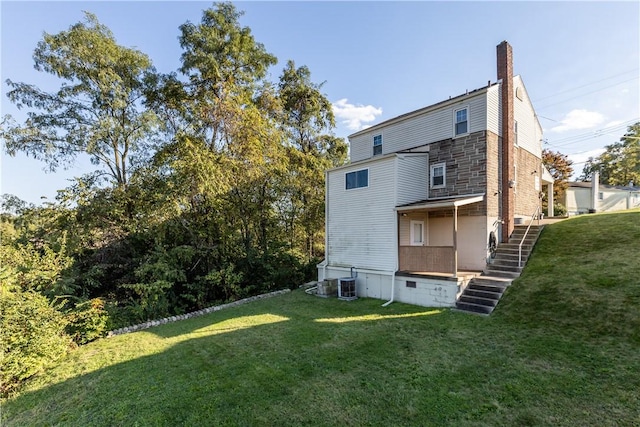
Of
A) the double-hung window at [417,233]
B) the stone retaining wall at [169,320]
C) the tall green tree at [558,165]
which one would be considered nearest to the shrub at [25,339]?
the stone retaining wall at [169,320]

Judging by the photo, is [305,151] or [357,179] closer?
[357,179]

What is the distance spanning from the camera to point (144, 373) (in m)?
5.73

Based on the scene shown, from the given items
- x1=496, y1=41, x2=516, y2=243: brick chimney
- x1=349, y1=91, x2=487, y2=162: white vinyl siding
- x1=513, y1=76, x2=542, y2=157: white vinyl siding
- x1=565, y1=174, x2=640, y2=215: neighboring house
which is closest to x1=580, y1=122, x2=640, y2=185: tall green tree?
x1=565, y1=174, x2=640, y2=215: neighboring house

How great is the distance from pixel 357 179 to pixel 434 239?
13.5ft

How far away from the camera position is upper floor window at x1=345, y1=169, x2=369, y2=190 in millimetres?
11727

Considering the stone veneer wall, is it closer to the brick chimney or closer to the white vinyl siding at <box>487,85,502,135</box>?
the white vinyl siding at <box>487,85,502,135</box>

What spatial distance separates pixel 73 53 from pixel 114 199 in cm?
620

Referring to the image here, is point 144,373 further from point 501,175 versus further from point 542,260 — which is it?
point 501,175

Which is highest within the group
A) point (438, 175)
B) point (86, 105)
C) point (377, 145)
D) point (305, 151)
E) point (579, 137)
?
point (579, 137)

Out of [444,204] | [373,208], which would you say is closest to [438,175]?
[444,204]

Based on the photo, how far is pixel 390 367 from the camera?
5.42m

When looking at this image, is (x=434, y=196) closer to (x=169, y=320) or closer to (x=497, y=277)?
(x=497, y=277)

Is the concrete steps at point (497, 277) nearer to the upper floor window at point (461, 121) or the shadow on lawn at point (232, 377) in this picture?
the shadow on lawn at point (232, 377)

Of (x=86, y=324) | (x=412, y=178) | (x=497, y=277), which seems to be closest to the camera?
(x=86, y=324)
